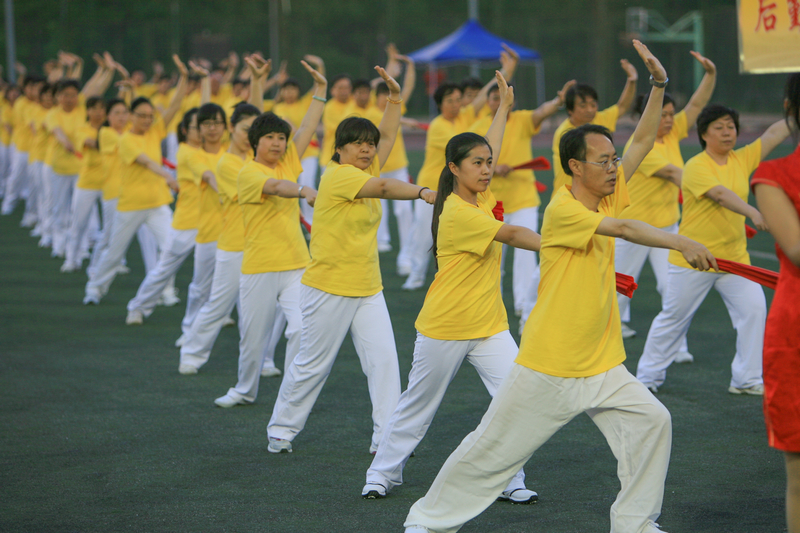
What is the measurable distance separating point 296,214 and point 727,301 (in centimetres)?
312

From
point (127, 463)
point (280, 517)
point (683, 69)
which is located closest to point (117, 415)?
point (127, 463)

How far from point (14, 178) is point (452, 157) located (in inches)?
591

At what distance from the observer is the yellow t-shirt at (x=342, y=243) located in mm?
5289

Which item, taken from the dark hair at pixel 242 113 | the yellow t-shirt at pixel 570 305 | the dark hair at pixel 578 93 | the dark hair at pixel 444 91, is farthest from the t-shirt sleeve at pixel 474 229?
the dark hair at pixel 444 91

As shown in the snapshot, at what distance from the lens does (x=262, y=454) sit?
564 centimetres

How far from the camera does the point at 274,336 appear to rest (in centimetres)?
707

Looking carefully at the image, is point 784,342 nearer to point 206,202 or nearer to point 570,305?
point 570,305

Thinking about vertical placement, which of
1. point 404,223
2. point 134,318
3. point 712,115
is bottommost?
point 134,318

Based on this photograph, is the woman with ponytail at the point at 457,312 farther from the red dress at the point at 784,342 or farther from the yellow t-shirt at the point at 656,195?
the yellow t-shirt at the point at 656,195

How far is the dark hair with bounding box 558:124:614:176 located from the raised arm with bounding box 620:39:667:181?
440mm

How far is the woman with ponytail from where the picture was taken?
4473 millimetres

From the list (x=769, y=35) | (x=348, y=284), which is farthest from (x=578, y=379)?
(x=769, y=35)

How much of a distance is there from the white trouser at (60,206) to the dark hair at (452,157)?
32.7 feet

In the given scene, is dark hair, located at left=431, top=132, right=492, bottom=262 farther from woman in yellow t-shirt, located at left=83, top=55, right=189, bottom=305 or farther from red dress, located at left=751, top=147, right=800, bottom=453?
woman in yellow t-shirt, located at left=83, top=55, right=189, bottom=305
